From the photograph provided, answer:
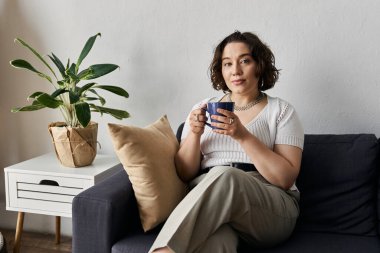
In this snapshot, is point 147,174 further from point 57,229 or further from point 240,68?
point 57,229

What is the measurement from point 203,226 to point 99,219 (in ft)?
1.32

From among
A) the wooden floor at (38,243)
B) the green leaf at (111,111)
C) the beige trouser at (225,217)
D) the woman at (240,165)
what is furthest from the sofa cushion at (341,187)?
the wooden floor at (38,243)

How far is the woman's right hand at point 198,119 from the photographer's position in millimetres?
1584

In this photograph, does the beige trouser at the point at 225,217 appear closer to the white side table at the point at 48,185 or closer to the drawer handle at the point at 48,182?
the white side table at the point at 48,185

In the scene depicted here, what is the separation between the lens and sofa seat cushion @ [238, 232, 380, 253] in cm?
143

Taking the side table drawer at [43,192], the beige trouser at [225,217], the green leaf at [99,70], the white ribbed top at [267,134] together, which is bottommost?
the side table drawer at [43,192]

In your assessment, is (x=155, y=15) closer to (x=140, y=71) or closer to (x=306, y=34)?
(x=140, y=71)

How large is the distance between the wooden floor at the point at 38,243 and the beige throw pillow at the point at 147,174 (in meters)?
0.95

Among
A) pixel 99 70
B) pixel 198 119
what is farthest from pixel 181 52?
pixel 198 119

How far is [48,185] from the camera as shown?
196cm

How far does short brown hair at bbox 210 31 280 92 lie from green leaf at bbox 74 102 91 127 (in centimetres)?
59

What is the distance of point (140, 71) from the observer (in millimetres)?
2227

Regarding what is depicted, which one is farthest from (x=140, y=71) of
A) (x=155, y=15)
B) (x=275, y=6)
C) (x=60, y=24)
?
(x=275, y=6)

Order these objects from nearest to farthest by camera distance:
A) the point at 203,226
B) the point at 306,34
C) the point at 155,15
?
1. the point at 203,226
2. the point at 306,34
3. the point at 155,15
